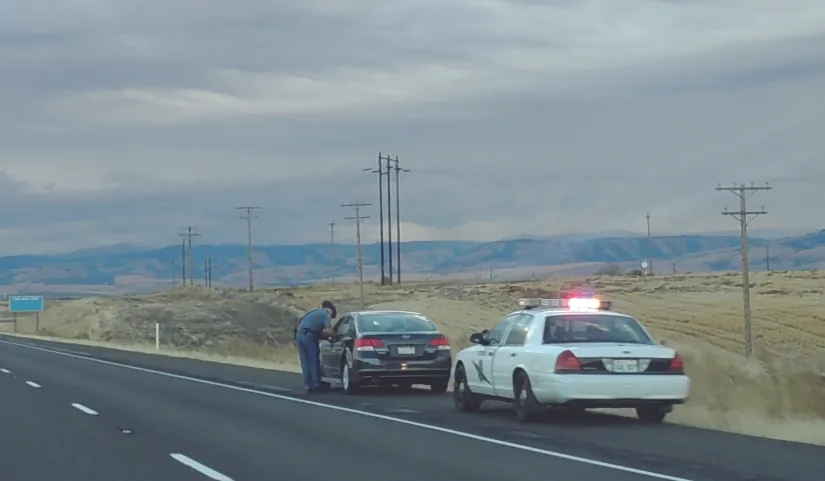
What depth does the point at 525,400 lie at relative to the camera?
1888 centimetres

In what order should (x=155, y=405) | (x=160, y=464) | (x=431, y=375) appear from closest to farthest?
(x=160, y=464) < (x=155, y=405) < (x=431, y=375)

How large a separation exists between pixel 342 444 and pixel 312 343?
10.1m

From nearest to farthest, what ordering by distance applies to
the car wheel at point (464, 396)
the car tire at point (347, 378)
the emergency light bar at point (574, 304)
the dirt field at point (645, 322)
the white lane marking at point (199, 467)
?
the white lane marking at point (199, 467)
the emergency light bar at point (574, 304)
the car wheel at point (464, 396)
the dirt field at point (645, 322)
the car tire at point (347, 378)

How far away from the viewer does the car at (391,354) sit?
25.3m

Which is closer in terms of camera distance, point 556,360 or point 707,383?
point 556,360

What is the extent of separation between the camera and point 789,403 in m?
22.5

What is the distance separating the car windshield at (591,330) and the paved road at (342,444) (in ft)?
3.86

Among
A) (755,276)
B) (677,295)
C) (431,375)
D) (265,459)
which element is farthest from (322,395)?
(755,276)

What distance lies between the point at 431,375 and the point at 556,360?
7695 millimetres

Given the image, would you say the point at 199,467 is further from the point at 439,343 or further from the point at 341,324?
the point at 341,324

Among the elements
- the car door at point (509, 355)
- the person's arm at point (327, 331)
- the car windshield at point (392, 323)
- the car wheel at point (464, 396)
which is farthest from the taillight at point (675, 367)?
the person's arm at point (327, 331)

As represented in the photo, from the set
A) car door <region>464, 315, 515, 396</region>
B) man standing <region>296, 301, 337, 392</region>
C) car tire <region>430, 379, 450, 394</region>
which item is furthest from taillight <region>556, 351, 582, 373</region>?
man standing <region>296, 301, 337, 392</region>

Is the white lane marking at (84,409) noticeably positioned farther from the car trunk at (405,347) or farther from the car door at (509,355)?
the car door at (509,355)

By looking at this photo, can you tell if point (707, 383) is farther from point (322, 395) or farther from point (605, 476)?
point (605, 476)
